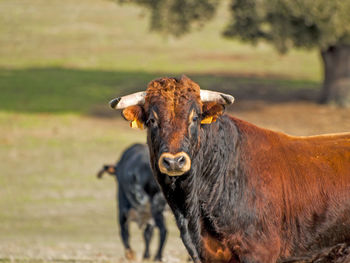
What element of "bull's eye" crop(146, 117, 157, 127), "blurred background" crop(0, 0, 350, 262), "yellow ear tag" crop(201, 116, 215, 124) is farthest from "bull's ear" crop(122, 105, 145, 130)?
"blurred background" crop(0, 0, 350, 262)

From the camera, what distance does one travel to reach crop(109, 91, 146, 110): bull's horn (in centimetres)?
699

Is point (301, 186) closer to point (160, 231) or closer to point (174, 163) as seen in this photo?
point (174, 163)

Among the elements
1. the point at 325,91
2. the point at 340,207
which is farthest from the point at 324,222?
the point at 325,91

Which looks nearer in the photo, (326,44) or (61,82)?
(326,44)

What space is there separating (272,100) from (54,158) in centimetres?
1521

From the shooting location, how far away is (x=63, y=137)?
95.9ft

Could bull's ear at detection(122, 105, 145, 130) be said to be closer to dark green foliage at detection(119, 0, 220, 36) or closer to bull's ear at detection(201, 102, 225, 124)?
bull's ear at detection(201, 102, 225, 124)

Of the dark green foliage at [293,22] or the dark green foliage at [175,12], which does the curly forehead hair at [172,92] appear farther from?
the dark green foliage at [175,12]

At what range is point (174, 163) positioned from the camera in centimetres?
640

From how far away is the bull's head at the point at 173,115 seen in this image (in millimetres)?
6504

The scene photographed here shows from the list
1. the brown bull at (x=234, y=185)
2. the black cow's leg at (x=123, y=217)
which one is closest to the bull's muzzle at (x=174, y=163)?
the brown bull at (x=234, y=185)

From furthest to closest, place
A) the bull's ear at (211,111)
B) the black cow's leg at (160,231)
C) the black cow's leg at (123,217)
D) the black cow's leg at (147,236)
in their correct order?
the black cow's leg at (123,217)
the black cow's leg at (147,236)
the black cow's leg at (160,231)
the bull's ear at (211,111)

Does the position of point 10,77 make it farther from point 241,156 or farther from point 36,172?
point 241,156

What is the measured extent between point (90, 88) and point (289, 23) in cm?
1396
